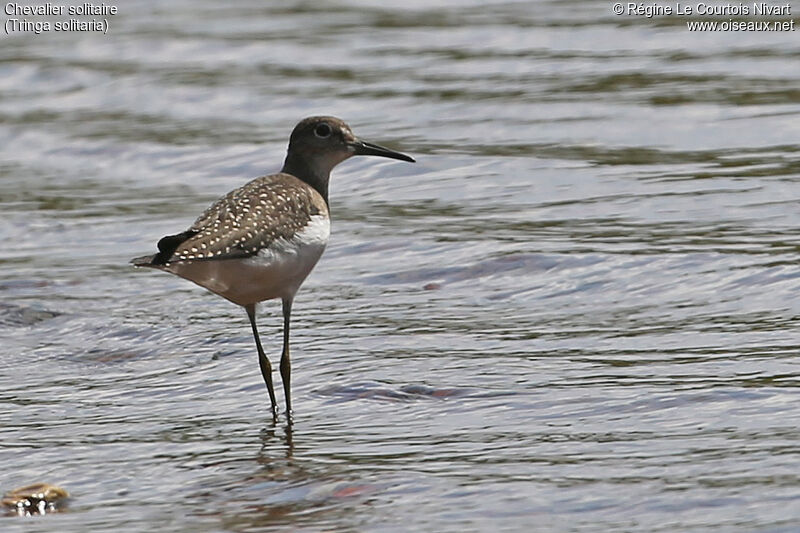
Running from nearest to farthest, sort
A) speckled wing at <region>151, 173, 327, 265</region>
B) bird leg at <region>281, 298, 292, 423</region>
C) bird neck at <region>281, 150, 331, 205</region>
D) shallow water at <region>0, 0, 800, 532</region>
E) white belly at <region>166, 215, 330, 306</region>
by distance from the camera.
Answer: shallow water at <region>0, 0, 800, 532</region>, speckled wing at <region>151, 173, 327, 265</region>, white belly at <region>166, 215, 330, 306</region>, bird leg at <region>281, 298, 292, 423</region>, bird neck at <region>281, 150, 331, 205</region>

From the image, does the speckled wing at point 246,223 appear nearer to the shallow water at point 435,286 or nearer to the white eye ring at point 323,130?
the white eye ring at point 323,130

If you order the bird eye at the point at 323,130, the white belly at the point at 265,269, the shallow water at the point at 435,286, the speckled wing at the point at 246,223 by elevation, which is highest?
the bird eye at the point at 323,130

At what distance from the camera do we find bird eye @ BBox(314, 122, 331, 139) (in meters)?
7.86

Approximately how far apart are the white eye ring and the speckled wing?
0.50 metres

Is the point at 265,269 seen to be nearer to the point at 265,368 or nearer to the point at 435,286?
the point at 265,368

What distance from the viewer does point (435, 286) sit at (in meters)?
8.84

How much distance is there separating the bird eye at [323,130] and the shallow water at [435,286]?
94 centimetres

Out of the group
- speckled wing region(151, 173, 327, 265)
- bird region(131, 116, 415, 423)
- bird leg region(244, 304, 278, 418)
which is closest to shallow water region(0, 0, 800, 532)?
bird leg region(244, 304, 278, 418)

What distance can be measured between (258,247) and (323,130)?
4.42ft

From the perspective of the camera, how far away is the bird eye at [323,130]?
25.8ft

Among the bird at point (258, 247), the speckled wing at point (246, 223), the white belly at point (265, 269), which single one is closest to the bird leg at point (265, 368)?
the bird at point (258, 247)

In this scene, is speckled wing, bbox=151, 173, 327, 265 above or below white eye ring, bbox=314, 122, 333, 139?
below

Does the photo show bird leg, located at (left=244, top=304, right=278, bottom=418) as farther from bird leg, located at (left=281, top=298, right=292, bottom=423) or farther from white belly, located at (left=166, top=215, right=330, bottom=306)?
white belly, located at (left=166, top=215, right=330, bottom=306)

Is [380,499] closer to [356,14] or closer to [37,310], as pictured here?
[37,310]
